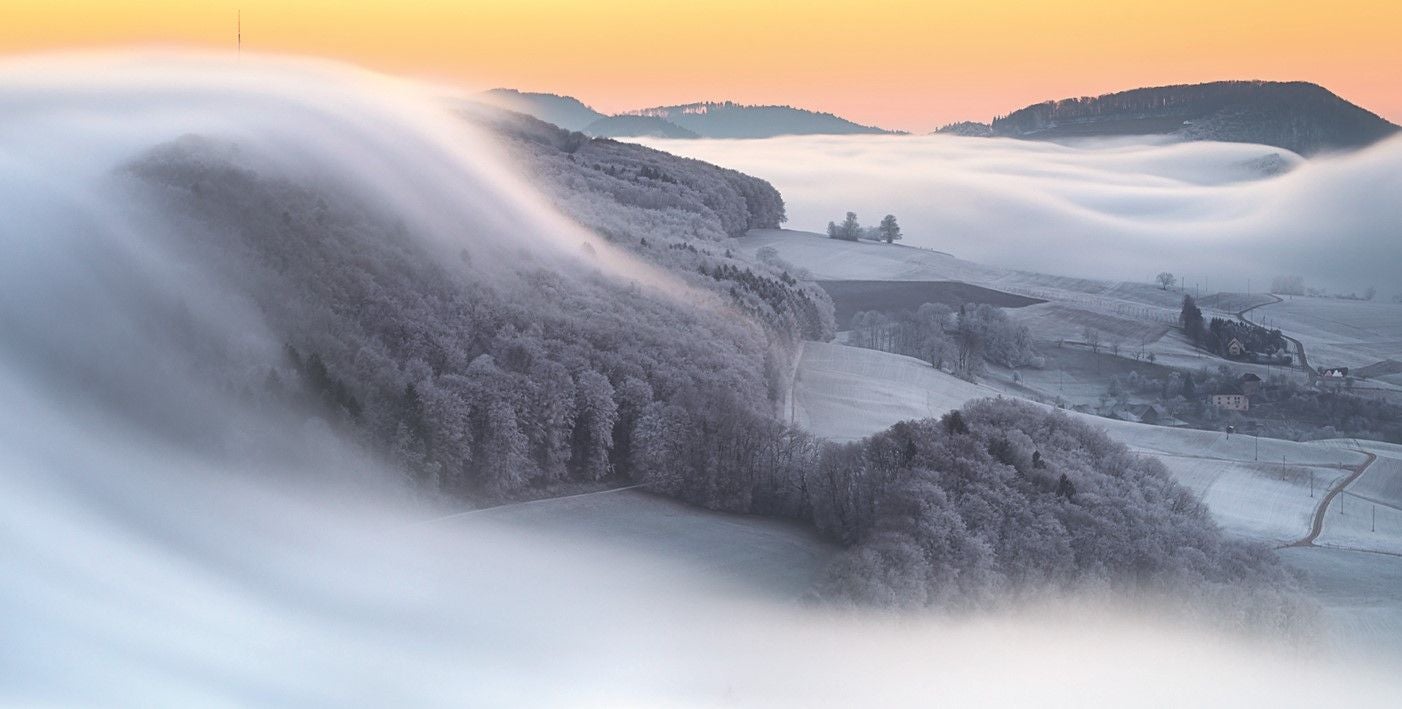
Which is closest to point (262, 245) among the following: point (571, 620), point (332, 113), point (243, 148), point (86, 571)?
point (243, 148)

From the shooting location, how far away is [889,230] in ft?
111

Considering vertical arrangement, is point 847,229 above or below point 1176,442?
above

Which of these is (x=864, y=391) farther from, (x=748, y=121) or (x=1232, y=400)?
(x=748, y=121)

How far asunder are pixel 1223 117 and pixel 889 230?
8.70 metres

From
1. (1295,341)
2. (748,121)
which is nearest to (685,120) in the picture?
(748,121)

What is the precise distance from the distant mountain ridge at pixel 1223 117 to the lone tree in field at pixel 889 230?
22.6ft

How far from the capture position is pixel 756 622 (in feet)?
37.6

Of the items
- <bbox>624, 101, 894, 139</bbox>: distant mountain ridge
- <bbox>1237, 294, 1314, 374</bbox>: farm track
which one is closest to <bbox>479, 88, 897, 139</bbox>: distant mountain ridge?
<bbox>624, 101, 894, 139</bbox>: distant mountain ridge

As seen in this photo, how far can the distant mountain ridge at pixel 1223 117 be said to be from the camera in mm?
30125

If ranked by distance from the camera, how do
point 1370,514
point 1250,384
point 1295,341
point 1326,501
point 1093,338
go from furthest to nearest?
point 1295,341
point 1093,338
point 1250,384
point 1326,501
point 1370,514

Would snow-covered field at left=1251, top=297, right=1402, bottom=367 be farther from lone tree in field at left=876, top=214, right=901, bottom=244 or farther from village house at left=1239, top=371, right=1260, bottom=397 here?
lone tree in field at left=876, top=214, right=901, bottom=244

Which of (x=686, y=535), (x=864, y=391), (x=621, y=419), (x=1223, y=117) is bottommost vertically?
(x=686, y=535)

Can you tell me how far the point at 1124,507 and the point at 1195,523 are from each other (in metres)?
0.64

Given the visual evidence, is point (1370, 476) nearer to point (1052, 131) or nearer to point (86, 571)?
point (86, 571)
